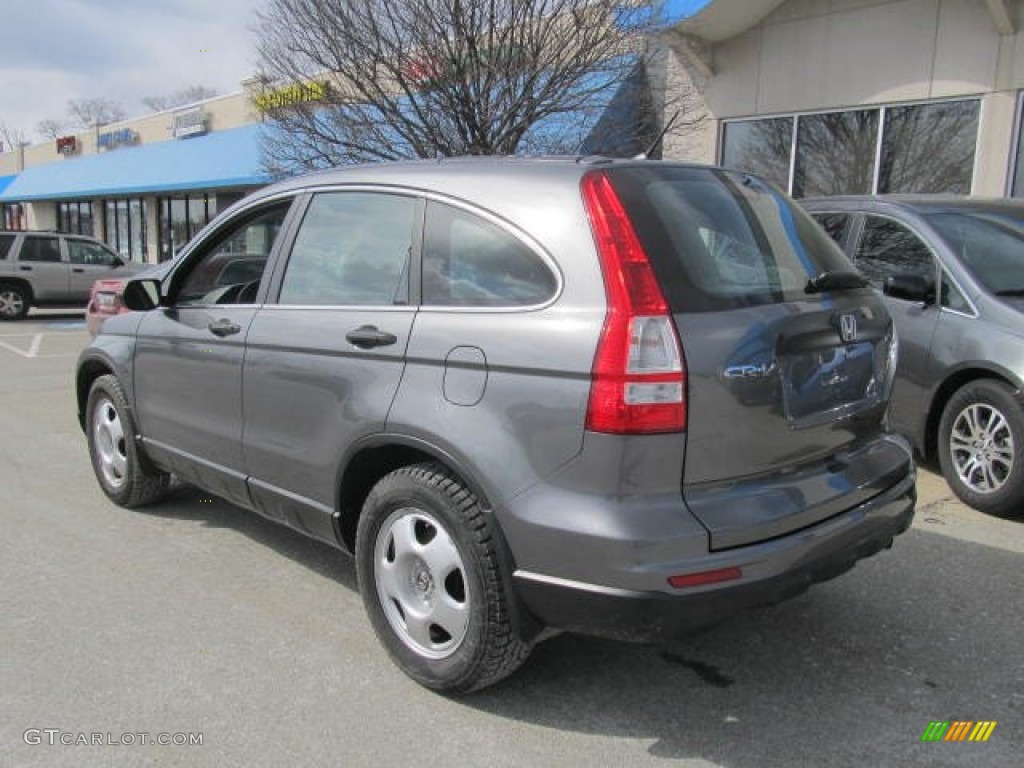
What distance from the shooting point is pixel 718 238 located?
9.39 ft

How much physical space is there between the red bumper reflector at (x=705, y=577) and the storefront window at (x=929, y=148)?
1042 cm

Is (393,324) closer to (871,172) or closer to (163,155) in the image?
(871,172)

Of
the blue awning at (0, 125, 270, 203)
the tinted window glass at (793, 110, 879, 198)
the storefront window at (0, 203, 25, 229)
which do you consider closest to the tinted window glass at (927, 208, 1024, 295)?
the tinted window glass at (793, 110, 879, 198)

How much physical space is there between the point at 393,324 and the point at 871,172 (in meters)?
10.9

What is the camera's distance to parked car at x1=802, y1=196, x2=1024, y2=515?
490 cm

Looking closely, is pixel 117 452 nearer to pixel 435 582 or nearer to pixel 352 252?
pixel 352 252


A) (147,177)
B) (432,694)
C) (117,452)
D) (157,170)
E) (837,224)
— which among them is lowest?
(432,694)

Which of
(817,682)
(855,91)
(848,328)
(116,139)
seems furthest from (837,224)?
(116,139)

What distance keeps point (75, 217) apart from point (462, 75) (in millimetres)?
35041

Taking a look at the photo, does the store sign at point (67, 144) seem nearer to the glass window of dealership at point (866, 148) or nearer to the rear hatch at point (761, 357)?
the glass window of dealership at point (866, 148)

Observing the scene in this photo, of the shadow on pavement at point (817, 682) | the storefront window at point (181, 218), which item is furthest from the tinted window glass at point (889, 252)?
the storefront window at point (181, 218)

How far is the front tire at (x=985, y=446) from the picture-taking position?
4.80 metres

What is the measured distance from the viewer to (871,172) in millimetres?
12078

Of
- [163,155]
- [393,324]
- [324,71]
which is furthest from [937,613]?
[163,155]
